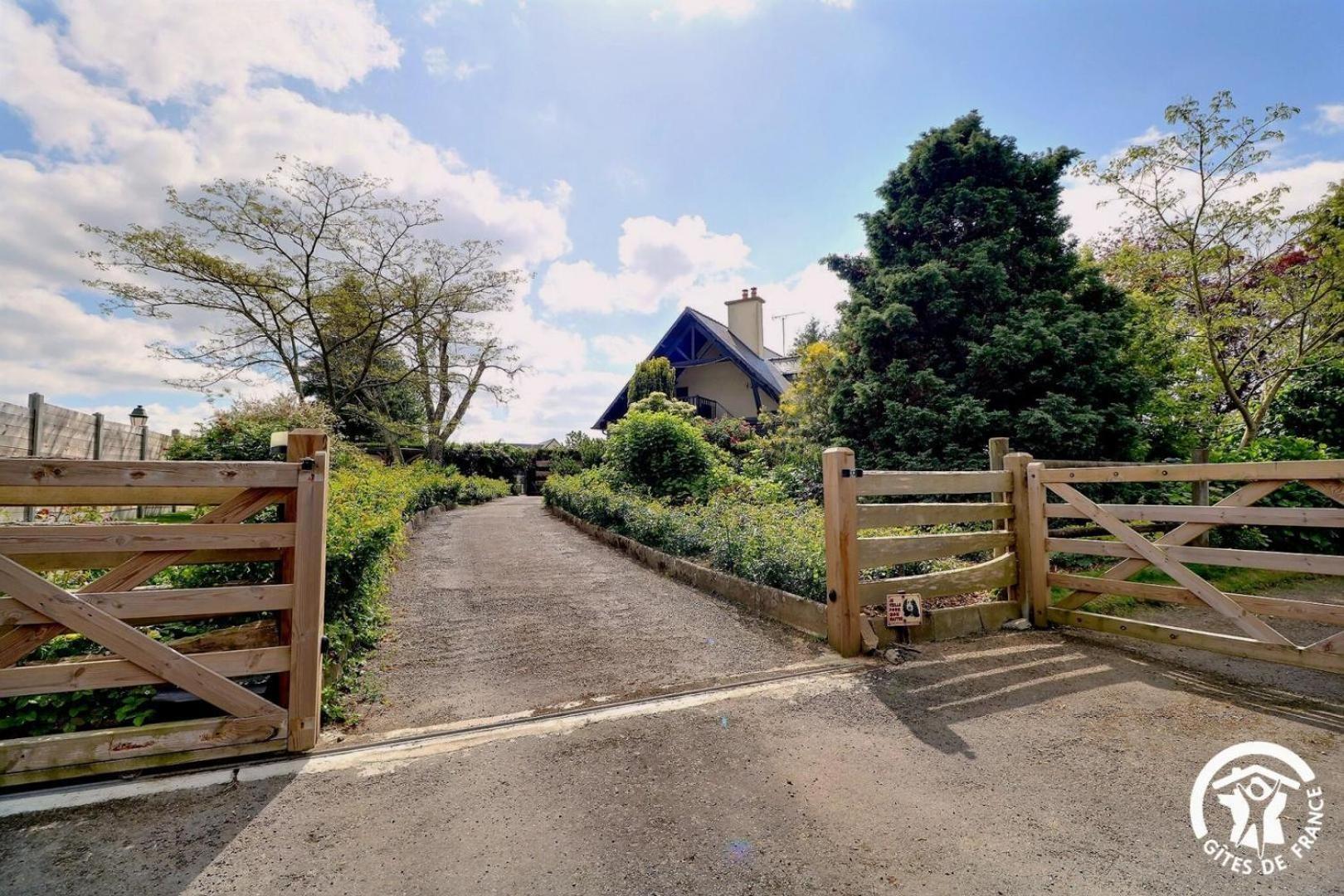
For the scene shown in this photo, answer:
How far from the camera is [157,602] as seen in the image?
8.66 feet

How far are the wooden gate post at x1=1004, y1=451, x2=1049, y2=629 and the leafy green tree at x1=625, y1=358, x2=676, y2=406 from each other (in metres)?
15.4

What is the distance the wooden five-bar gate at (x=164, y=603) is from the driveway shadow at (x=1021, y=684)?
11.0 feet

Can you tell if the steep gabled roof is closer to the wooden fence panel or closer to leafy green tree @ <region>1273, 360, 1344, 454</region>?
leafy green tree @ <region>1273, 360, 1344, 454</region>

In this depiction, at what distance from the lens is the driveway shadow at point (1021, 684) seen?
3.20 m

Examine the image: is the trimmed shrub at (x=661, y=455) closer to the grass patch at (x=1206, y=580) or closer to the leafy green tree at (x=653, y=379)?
the grass patch at (x=1206, y=580)

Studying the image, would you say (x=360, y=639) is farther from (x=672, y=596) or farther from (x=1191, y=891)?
(x=1191, y=891)

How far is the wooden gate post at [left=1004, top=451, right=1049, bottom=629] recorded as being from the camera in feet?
16.0

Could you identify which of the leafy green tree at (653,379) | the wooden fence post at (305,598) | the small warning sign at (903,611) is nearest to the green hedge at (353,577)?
the wooden fence post at (305,598)

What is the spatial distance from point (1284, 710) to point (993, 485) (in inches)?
86.5

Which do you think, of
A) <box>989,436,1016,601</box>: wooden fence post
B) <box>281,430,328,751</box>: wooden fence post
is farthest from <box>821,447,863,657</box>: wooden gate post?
<box>281,430,328,751</box>: wooden fence post

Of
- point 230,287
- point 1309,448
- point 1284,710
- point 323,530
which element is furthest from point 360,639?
point 230,287

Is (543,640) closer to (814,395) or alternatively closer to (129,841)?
(129,841)

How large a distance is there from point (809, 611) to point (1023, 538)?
206 cm

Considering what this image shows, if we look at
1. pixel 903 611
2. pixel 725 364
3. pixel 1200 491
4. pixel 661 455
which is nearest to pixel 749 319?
pixel 725 364
